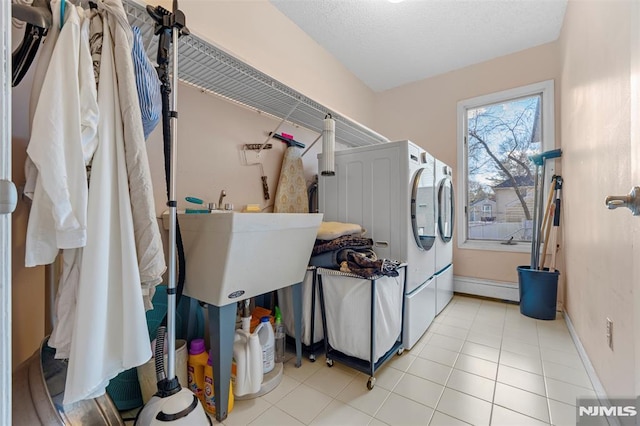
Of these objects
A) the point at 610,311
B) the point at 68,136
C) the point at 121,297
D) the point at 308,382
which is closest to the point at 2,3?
the point at 68,136

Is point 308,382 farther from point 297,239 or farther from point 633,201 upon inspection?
point 633,201

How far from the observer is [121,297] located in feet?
2.85

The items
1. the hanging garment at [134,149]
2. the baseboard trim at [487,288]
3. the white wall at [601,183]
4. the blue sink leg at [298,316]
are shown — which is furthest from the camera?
the baseboard trim at [487,288]

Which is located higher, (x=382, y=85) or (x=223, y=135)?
(x=382, y=85)

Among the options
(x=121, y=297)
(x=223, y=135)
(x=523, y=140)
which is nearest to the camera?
(x=121, y=297)

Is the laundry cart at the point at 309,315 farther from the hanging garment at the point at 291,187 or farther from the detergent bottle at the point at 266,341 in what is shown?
the hanging garment at the point at 291,187

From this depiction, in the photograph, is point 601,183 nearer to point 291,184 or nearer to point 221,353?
point 291,184

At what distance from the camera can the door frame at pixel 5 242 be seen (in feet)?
1.73

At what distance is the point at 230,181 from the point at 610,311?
91.4 inches

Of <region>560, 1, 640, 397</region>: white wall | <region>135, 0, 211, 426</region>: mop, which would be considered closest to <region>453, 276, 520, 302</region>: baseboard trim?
<region>560, 1, 640, 397</region>: white wall

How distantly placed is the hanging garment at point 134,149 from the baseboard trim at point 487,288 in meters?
3.44

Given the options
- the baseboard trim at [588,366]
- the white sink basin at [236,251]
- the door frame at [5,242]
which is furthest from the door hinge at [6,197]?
the baseboard trim at [588,366]

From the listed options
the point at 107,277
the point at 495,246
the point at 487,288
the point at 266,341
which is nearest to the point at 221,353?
the point at 266,341

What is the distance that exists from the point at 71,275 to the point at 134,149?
0.44m
